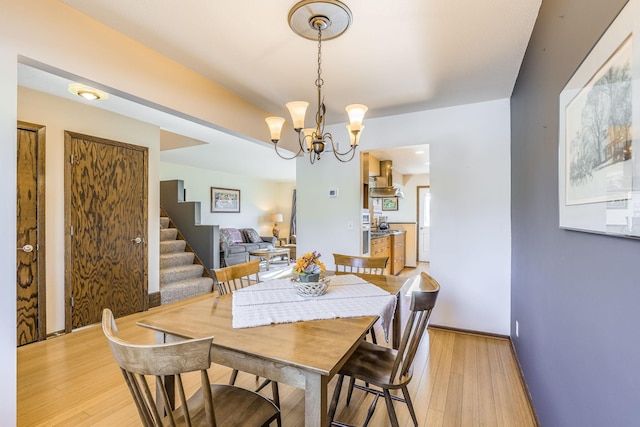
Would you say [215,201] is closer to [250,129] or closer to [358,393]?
[250,129]

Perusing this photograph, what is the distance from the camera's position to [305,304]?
5.43 ft

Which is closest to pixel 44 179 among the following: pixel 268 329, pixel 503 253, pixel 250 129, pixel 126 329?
pixel 126 329

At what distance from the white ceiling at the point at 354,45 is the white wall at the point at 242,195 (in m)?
5.30

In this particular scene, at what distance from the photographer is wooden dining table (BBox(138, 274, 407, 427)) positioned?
1005mm

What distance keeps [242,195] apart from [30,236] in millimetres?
6472

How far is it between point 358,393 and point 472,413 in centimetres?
70

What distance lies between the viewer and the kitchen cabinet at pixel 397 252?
5961 millimetres

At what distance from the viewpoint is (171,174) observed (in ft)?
23.7

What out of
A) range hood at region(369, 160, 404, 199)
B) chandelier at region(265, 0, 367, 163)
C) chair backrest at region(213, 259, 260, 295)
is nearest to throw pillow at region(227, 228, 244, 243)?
range hood at region(369, 160, 404, 199)

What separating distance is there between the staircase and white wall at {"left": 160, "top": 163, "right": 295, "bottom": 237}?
88.5 inches

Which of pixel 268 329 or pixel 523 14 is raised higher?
pixel 523 14

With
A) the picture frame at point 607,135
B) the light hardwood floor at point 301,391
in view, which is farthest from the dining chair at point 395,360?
the picture frame at point 607,135

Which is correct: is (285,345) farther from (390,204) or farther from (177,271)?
(390,204)

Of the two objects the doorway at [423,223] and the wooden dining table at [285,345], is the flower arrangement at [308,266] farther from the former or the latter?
the doorway at [423,223]
